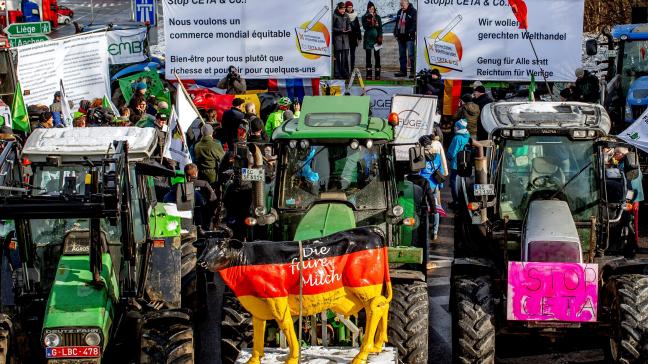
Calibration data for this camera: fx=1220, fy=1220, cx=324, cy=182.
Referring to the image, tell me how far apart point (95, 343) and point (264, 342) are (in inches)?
59.5

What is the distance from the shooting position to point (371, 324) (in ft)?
33.3

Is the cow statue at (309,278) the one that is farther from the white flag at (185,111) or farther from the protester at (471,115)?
the protester at (471,115)

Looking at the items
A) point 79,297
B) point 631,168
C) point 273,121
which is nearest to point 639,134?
point 631,168

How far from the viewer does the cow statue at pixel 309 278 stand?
388 inches

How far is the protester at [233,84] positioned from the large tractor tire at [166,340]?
11777 millimetres

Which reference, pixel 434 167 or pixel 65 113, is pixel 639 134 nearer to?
pixel 434 167

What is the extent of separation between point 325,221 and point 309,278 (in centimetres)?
177

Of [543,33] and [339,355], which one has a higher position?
[543,33]

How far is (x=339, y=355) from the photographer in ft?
33.7

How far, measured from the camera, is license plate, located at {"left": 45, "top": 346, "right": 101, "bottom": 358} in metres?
10.4

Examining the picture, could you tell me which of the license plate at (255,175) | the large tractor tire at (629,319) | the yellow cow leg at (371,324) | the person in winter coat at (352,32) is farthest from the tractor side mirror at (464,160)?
the person in winter coat at (352,32)

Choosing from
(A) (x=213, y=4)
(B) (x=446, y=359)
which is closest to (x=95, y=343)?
(B) (x=446, y=359)

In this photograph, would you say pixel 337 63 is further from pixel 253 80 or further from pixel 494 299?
pixel 494 299

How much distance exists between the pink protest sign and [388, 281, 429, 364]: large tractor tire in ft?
2.68
